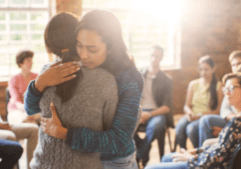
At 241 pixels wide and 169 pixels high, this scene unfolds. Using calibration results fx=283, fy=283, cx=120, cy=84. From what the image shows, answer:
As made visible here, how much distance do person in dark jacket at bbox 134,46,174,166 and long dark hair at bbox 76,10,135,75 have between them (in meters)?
2.22

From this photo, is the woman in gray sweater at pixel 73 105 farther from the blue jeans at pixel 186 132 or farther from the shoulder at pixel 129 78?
the blue jeans at pixel 186 132

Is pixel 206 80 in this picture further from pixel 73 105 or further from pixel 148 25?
pixel 73 105

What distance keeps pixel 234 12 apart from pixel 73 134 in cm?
618

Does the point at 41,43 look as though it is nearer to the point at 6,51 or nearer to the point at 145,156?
the point at 6,51

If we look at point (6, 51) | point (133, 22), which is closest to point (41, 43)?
point (6, 51)

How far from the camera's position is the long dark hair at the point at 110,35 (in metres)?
0.91

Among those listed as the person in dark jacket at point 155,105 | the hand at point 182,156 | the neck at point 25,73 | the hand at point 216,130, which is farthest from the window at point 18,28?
the hand at point 182,156

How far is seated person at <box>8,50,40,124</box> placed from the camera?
324cm

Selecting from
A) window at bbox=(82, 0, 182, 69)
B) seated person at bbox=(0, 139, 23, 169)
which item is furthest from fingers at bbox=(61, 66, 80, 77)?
window at bbox=(82, 0, 182, 69)

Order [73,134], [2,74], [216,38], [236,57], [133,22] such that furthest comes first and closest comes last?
[216,38] → [133,22] → [2,74] → [236,57] → [73,134]

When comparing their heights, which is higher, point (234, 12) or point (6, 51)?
point (234, 12)

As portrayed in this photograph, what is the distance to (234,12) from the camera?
20.3 feet

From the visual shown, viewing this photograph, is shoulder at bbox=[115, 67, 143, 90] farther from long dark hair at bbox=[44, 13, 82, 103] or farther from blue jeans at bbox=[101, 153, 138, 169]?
blue jeans at bbox=[101, 153, 138, 169]

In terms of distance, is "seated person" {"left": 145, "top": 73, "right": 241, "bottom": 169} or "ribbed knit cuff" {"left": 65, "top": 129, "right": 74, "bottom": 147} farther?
"seated person" {"left": 145, "top": 73, "right": 241, "bottom": 169}
